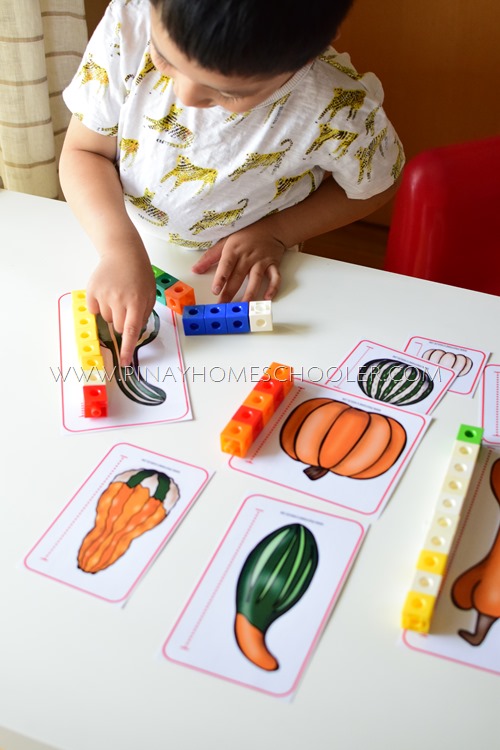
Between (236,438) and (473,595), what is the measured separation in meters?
0.23

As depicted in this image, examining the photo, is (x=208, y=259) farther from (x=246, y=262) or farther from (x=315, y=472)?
(x=315, y=472)

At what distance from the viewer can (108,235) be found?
0.85m

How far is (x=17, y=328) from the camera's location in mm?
796

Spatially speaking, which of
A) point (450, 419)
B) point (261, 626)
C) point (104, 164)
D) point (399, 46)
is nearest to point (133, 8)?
point (104, 164)

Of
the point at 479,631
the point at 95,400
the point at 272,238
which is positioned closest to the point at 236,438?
the point at 95,400

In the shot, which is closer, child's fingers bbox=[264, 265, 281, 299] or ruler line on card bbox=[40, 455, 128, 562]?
ruler line on card bbox=[40, 455, 128, 562]

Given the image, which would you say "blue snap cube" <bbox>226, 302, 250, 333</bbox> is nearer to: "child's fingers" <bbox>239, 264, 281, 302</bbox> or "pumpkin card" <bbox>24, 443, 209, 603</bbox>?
"child's fingers" <bbox>239, 264, 281, 302</bbox>

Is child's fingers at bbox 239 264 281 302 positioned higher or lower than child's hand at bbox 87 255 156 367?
lower

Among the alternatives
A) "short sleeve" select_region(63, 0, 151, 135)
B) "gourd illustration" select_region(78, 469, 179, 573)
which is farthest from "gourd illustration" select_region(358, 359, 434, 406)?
"short sleeve" select_region(63, 0, 151, 135)

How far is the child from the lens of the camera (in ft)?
2.76

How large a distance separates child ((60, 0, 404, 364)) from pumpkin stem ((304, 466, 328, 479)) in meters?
0.22

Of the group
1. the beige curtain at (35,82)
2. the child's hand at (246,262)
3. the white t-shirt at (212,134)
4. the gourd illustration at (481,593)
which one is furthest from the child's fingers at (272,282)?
the beige curtain at (35,82)

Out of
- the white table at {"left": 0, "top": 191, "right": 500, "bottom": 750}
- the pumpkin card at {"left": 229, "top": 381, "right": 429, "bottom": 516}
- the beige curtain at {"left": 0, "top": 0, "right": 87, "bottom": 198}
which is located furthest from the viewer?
the beige curtain at {"left": 0, "top": 0, "right": 87, "bottom": 198}

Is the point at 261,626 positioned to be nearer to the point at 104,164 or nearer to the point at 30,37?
the point at 104,164
